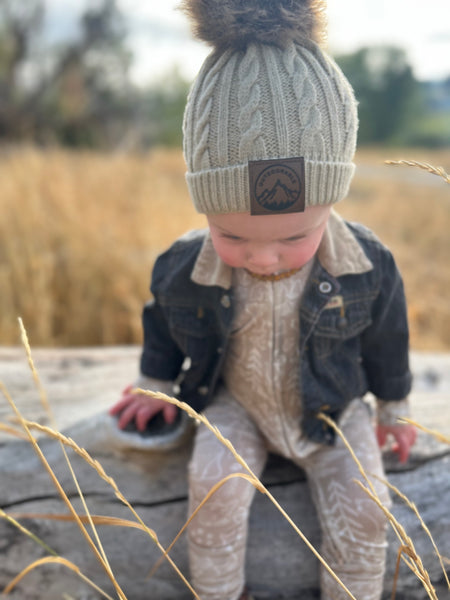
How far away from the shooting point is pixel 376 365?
1.64 m

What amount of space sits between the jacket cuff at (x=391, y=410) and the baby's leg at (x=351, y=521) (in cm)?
12

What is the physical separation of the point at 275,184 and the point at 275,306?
0.40 metres

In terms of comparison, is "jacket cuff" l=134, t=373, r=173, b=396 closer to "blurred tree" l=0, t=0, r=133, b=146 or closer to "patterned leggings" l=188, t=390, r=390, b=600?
"patterned leggings" l=188, t=390, r=390, b=600

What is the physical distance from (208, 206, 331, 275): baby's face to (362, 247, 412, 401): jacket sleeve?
306 millimetres

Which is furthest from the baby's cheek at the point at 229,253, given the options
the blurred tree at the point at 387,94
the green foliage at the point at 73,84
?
the blurred tree at the point at 387,94

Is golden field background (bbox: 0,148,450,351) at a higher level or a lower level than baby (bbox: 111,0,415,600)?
lower

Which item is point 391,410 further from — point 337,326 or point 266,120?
point 266,120

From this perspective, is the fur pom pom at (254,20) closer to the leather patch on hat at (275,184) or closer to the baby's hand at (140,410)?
the leather patch on hat at (275,184)

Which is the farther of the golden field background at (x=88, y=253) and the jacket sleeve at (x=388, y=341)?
the golden field background at (x=88, y=253)

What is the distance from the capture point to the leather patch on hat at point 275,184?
1187mm

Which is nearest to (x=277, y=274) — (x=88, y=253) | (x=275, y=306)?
(x=275, y=306)

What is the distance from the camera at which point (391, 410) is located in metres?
1.65

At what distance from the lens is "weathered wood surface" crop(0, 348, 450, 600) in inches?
63.6

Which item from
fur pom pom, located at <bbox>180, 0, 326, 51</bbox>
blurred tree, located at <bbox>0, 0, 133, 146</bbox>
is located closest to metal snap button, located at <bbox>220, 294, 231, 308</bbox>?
fur pom pom, located at <bbox>180, 0, 326, 51</bbox>
